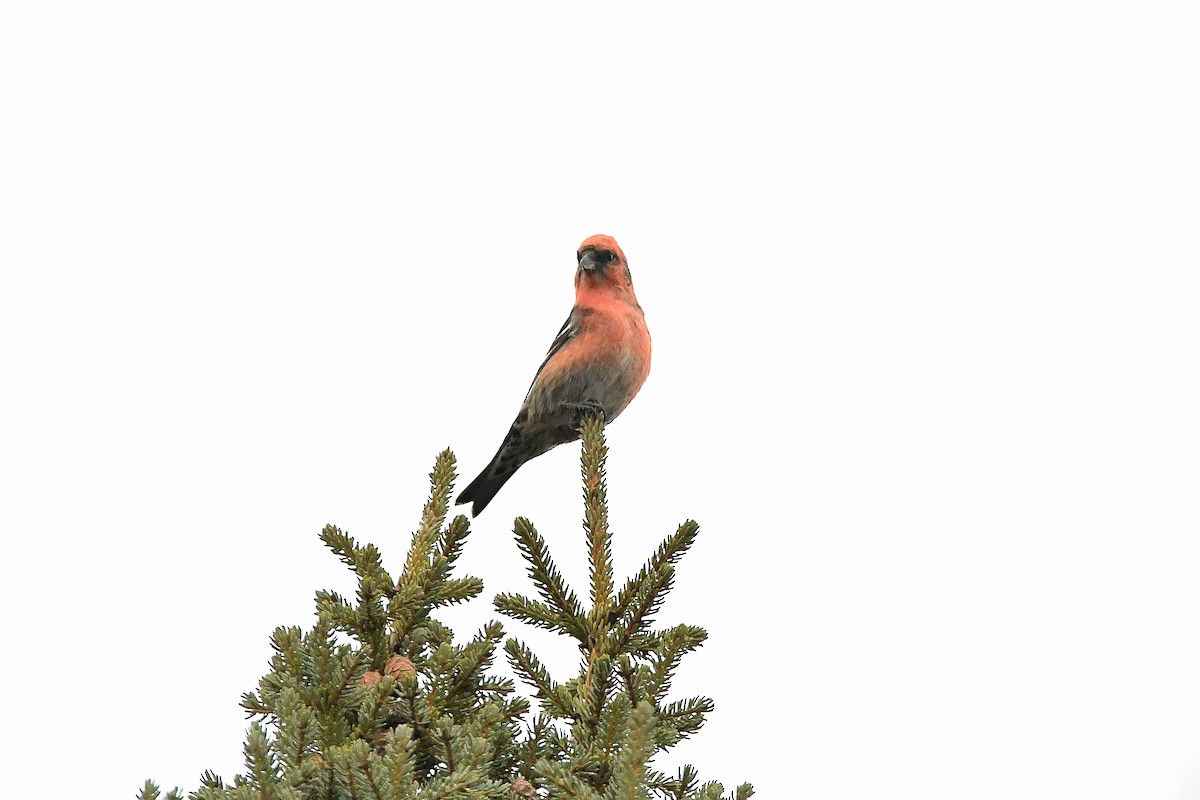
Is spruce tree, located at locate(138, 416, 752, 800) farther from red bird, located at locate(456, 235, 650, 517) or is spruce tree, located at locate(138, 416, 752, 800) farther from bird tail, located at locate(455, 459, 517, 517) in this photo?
bird tail, located at locate(455, 459, 517, 517)

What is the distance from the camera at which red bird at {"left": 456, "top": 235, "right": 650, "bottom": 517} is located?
648cm

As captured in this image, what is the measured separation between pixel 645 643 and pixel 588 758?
431 millimetres

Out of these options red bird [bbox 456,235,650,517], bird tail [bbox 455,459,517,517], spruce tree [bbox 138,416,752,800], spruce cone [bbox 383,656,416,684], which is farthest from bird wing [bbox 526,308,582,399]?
spruce cone [bbox 383,656,416,684]

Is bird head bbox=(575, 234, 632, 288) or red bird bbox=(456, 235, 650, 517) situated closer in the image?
red bird bbox=(456, 235, 650, 517)

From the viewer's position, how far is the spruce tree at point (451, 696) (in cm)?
229

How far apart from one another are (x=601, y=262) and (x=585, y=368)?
0.84 metres

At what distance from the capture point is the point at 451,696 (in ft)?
9.23

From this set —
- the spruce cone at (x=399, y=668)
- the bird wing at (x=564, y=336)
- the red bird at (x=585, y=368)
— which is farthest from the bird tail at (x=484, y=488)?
the spruce cone at (x=399, y=668)

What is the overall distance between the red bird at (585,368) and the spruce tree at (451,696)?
10.9 feet

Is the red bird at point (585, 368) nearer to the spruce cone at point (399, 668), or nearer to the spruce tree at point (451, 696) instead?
the spruce tree at point (451, 696)

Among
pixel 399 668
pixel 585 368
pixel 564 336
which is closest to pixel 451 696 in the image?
pixel 399 668

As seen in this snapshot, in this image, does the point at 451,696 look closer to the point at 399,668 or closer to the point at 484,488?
the point at 399,668

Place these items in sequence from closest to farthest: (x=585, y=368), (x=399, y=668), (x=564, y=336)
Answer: (x=399, y=668) → (x=585, y=368) → (x=564, y=336)

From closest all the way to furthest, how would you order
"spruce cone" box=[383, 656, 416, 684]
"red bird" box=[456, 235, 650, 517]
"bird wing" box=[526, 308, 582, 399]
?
"spruce cone" box=[383, 656, 416, 684] < "red bird" box=[456, 235, 650, 517] < "bird wing" box=[526, 308, 582, 399]
